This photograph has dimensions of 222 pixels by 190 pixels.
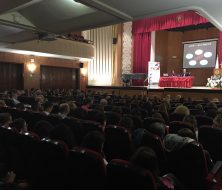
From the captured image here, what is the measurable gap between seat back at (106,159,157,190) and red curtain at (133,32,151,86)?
1481cm

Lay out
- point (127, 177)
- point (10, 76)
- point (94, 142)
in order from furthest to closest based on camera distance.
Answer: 1. point (10, 76)
2. point (94, 142)
3. point (127, 177)

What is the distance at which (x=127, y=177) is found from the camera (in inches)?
63.1

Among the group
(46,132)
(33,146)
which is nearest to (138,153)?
(33,146)

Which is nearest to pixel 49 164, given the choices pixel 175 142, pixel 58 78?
pixel 175 142

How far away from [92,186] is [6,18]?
7326mm

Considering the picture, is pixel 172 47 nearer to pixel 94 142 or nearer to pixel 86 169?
pixel 94 142

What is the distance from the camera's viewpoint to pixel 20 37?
→ 9555 mm

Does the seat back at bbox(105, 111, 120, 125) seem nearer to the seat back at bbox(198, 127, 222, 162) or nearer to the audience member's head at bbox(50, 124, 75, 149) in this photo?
the seat back at bbox(198, 127, 222, 162)

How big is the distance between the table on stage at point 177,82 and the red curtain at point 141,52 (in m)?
2.55

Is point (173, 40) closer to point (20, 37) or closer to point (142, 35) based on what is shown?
point (142, 35)

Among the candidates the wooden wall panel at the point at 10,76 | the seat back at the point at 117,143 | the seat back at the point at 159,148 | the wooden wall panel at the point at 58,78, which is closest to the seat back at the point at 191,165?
the seat back at the point at 159,148

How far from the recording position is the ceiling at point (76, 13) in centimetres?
574

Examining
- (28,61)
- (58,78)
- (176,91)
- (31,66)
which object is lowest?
(176,91)

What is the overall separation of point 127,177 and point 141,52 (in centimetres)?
1560
